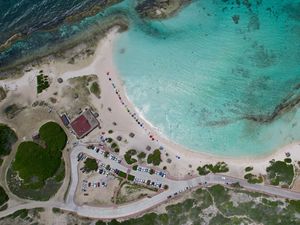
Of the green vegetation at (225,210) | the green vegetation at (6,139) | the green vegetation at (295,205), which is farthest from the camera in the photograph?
the green vegetation at (6,139)

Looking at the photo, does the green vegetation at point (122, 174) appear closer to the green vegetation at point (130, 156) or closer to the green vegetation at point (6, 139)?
the green vegetation at point (130, 156)

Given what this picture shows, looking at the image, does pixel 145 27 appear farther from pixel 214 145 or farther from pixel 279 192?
pixel 279 192

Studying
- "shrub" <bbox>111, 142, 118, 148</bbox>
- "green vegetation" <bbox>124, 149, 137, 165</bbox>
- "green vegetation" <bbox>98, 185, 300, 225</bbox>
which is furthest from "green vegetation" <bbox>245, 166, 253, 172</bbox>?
"shrub" <bbox>111, 142, 118, 148</bbox>

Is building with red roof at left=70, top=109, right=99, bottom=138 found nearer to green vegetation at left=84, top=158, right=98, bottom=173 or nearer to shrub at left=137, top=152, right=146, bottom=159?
green vegetation at left=84, top=158, right=98, bottom=173

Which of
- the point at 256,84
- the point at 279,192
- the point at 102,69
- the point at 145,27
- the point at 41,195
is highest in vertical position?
the point at 145,27

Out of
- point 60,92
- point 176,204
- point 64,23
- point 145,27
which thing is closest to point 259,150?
point 176,204

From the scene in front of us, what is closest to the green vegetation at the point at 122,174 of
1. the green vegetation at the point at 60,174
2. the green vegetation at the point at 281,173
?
the green vegetation at the point at 60,174
